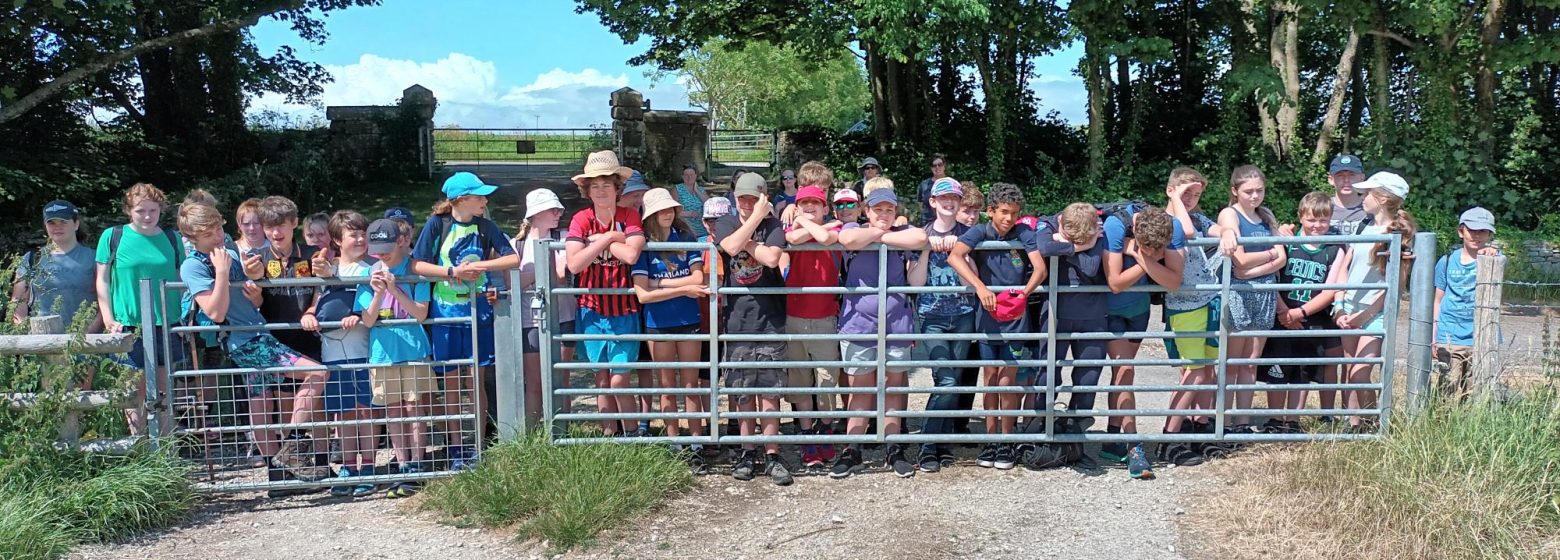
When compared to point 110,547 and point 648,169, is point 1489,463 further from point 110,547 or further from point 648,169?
point 648,169

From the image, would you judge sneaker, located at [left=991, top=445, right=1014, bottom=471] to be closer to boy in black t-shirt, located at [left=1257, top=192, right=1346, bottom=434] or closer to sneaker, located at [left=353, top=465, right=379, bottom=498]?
boy in black t-shirt, located at [left=1257, top=192, right=1346, bottom=434]

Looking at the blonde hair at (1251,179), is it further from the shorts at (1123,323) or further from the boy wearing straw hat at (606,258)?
the boy wearing straw hat at (606,258)

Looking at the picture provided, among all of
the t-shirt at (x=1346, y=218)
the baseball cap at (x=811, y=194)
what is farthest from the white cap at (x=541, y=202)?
the t-shirt at (x=1346, y=218)

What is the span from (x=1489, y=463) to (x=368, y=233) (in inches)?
209

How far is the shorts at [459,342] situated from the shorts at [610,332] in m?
0.48

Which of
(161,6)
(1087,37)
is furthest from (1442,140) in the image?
(161,6)

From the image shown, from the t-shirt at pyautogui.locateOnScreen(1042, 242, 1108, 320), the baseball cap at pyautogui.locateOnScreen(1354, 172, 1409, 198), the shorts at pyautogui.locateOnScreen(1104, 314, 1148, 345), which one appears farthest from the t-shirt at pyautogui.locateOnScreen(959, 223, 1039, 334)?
the baseball cap at pyautogui.locateOnScreen(1354, 172, 1409, 198)

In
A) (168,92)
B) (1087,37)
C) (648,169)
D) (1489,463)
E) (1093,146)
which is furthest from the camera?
(648,169)

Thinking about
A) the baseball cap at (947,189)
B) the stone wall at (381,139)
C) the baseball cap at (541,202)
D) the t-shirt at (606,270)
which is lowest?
the t-shirt at (606,270)

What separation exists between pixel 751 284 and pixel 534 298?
109cm

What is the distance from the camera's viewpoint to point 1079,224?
5.23 m

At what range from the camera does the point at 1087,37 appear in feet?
52.7

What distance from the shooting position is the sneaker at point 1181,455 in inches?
227

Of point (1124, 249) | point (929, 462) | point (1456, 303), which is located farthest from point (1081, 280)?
point (1456, 303)
